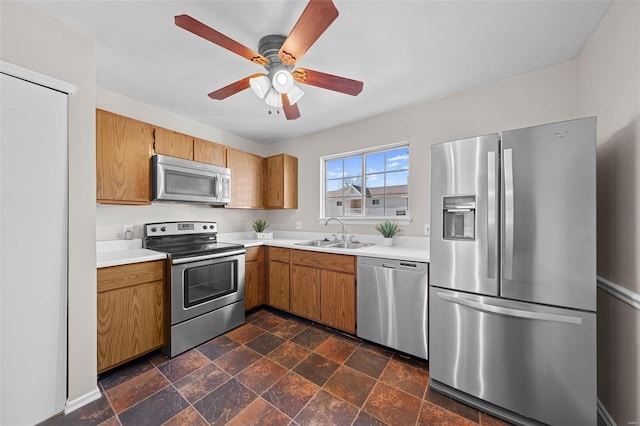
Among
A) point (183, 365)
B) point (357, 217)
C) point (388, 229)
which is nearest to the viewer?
point (183, 365)

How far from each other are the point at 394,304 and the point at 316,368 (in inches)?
33.4

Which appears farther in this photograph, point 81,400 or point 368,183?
point 368,183

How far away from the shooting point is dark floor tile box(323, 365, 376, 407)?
160cm

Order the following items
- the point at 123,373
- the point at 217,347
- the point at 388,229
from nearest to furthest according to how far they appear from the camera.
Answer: the point at 123,373, the point at 217,347, the point at 388,229

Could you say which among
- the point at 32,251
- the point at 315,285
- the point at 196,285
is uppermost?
the point at 32,251

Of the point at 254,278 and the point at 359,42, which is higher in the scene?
the point at 359,42

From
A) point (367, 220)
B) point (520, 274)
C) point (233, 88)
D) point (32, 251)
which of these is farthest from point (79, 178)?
point (520, 274)

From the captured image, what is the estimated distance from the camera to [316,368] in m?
1.91

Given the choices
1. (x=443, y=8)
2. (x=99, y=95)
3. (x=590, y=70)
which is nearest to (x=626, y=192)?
(x=590, y=70)

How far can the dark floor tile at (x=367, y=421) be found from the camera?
4.56 feet

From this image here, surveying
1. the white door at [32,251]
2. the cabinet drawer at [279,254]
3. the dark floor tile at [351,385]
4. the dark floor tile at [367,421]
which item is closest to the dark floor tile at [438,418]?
the dark floor tile at [367,421]

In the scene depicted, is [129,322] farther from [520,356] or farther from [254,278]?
[520,356]

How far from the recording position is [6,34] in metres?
1.27

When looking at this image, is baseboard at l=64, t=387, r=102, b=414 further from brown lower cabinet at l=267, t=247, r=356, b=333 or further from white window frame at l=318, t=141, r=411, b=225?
white window frame at l=318, t=141, r=411, b=225
